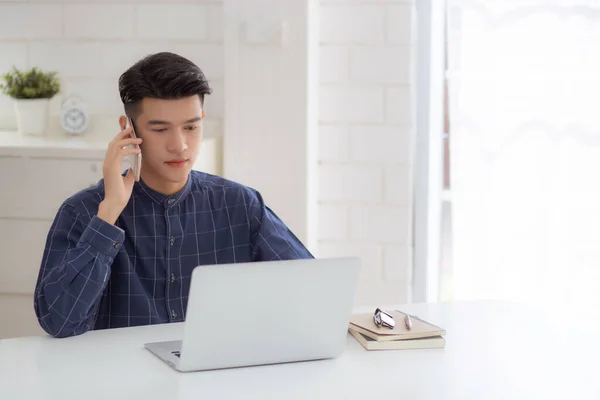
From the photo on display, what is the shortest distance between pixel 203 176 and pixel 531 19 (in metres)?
1.50

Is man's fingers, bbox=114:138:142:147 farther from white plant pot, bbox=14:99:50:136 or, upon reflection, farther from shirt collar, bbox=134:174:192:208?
white plant pot, bbox=14:99:50:136

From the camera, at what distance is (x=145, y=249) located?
2137mm

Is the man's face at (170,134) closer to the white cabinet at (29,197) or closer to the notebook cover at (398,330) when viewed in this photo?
the notebook cover at (398,330)

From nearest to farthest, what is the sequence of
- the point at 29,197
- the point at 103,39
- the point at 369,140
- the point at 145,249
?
the point at 145,249 < the point at 29,197 < the point at 369,140 < the point at 103,39

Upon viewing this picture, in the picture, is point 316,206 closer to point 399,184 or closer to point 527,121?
point 399,184

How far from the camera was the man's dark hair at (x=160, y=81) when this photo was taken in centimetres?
210

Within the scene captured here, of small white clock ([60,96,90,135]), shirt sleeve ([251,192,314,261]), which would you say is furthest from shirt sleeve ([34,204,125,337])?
small white clock ([60,96,90,135])

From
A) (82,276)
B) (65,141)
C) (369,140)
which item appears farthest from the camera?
(369,140)

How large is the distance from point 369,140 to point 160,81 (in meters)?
1.39

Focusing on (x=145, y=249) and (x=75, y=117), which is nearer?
(x=145, y=249)

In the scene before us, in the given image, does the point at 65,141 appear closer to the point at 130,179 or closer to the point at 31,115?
the point at 31,115

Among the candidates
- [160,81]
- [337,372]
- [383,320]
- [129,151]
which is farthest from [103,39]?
[337,372]

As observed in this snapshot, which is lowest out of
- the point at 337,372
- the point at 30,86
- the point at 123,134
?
the point at 337,372

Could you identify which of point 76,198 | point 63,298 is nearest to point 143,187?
point 76,198
